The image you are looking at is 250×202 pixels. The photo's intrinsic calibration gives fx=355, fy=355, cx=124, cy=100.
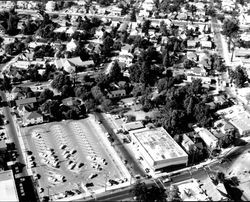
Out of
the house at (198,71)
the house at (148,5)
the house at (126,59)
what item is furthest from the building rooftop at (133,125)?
the house at (148,5)

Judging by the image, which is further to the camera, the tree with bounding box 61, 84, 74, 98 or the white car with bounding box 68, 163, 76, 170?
the tree with bounding box 61, 84, 74, 98

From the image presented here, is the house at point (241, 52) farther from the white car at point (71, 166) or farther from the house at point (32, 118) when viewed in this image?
the white car at point (71, 166)

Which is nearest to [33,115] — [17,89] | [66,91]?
[66,91]

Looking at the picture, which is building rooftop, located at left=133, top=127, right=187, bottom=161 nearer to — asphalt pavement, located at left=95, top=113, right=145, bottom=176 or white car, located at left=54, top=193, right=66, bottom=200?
asphalt pavement, located at left=95, top=113, right=145, bottom=176

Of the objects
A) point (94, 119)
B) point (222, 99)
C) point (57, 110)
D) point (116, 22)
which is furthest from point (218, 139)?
point (116, 22)

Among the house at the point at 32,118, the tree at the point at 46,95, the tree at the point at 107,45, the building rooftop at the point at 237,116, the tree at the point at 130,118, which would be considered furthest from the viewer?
the tree at the point at 107,45

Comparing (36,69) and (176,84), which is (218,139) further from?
(36,69)

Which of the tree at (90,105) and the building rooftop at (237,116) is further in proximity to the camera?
the tree at (90,105)

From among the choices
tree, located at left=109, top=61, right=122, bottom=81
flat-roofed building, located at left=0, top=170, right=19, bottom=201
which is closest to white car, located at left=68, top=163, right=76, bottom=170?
flat-roofed building, located at left=0, top=170, right=19, bottom=201
